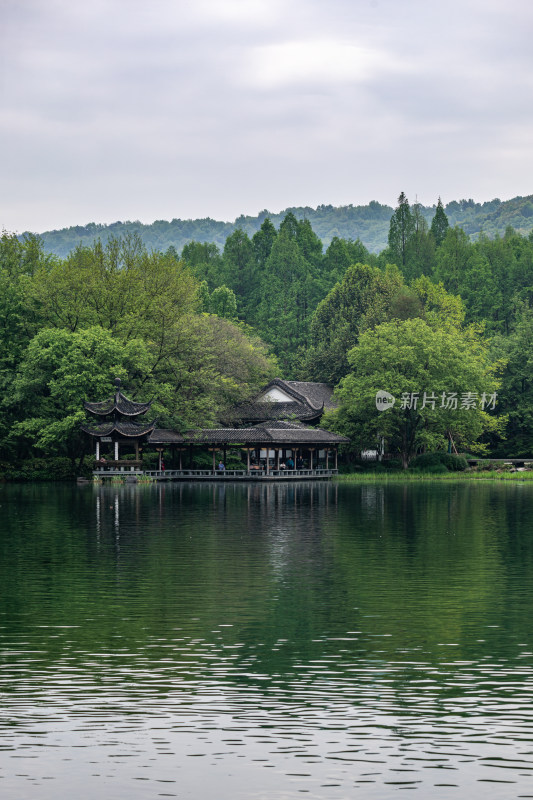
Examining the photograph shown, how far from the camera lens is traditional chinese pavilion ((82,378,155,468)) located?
2724 inches

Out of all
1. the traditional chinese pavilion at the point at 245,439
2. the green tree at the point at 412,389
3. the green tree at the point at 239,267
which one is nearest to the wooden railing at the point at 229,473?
the traditional chinese pavilion at the point at 245,439

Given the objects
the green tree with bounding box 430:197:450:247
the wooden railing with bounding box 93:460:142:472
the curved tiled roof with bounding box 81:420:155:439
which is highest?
the green tree with bounding box 430:197:450:247

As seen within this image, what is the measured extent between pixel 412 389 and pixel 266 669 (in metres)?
63.1

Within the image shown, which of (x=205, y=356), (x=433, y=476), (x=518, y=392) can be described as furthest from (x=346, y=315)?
(x=433, y=476)

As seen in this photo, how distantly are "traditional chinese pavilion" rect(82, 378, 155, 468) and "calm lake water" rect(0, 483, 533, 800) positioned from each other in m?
38.5

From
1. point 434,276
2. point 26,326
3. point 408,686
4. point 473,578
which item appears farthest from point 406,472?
point 408,686

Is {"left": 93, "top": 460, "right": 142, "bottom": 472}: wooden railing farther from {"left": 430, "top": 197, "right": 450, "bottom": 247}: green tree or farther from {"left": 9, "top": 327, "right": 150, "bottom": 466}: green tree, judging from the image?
{"left": 430, "top": 197, "right": 450, "bottom": 247}: green tree

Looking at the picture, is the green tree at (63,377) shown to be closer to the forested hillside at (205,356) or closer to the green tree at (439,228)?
the forested hillside at (205,356)

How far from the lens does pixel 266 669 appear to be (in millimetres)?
13828

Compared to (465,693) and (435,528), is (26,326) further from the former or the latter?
(465,693)

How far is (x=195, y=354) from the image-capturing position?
253ft

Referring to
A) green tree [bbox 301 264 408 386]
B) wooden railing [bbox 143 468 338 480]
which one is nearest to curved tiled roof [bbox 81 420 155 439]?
wooden railing [bbox 143 468 338 480]

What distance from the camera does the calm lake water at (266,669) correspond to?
32.2 feet

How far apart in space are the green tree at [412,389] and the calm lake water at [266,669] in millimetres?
46072
